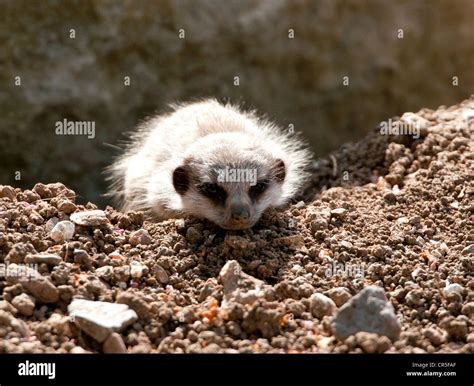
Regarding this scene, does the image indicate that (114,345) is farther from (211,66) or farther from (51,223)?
(211,66)

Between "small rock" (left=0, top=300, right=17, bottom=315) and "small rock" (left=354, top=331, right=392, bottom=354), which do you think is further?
"small rock" (left=0, top=300, right=17, bottom=315)

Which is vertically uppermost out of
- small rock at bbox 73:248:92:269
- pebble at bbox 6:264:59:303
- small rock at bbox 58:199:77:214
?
A: small rock at bbox 58:199:77:214

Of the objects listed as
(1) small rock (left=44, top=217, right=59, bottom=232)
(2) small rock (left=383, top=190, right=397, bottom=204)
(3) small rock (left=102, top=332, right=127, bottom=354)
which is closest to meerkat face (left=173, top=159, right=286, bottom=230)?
(2) small rock (left=383, top=190, right=397, bottom=204)

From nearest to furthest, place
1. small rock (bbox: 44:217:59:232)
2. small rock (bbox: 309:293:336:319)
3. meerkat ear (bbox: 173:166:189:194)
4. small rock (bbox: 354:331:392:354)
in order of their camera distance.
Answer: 1. small rock (bbox: 354:331:392:354)
2. small rock (bbox: 309:293:336:319)
3. small rock (bbox: 44:217:59:232)
4. meerkat ear (bbox: 173:166:189:194)

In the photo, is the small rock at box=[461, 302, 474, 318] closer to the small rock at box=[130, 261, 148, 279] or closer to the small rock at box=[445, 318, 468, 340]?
the small rock at box=[445, 318, 468, 340]

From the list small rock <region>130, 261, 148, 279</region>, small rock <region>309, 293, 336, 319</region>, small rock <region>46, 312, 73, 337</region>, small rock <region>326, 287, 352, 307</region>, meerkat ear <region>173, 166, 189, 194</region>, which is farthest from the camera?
meerkat ear <region>173, 166, 189, 194</region>
